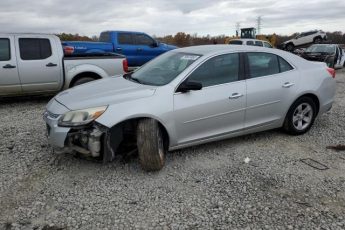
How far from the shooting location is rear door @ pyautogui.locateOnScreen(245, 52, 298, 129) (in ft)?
17.4

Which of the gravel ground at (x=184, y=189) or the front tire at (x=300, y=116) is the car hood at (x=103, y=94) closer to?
the gravel ground at (x=184, y=189)

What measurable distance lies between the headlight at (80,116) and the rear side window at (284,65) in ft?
9.80

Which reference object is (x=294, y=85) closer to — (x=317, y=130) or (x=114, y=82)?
(x=317, y=130)

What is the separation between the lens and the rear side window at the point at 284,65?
5.71m

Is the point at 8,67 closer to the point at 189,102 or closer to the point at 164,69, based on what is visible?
the point at 164,69

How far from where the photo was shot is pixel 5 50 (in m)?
7.88

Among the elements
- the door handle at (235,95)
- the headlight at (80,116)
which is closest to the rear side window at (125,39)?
the door handle at (235,95)

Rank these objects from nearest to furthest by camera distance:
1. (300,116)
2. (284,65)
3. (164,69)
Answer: (164,69)
(284,65)
(300,116)

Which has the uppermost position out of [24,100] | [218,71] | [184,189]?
[218,71]

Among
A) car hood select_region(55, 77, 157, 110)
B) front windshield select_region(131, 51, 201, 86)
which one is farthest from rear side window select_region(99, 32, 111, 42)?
car hood select_region(55, 77, 157, 110)

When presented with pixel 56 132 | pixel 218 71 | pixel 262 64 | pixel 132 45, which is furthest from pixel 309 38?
pixel 56 132

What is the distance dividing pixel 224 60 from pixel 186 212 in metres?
2.45

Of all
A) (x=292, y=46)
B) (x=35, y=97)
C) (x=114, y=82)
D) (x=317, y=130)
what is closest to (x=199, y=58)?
(x=114, y=82)

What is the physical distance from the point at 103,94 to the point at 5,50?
14.7 ft
